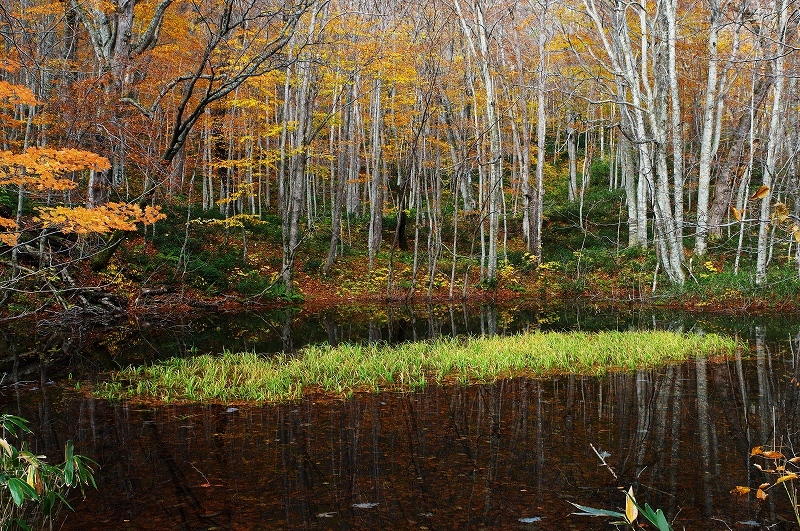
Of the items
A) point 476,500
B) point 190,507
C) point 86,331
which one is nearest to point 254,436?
point 190,507

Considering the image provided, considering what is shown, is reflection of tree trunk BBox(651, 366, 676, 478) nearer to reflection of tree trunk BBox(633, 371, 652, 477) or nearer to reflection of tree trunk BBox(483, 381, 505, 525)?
reflection of tree trunk BBox(633, 371, 652, 477)

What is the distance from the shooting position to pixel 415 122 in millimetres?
23328

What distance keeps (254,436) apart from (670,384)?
17.7ft

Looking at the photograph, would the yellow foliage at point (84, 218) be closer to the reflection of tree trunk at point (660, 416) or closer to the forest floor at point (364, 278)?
the forest floor at point (364, 278)

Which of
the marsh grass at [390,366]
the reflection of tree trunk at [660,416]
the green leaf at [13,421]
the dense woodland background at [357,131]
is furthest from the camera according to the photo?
the dense woodland background at [357,131]

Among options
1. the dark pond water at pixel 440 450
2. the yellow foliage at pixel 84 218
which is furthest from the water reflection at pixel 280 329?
the yellow foliage at pixel 84 218

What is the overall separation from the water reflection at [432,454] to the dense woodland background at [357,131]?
5.39 metres

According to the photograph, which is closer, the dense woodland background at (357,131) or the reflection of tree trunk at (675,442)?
the reflection of tree trunk at (675,442)

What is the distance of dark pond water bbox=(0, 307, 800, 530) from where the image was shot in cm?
389

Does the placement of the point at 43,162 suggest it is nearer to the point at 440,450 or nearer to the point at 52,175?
the point at 52,175

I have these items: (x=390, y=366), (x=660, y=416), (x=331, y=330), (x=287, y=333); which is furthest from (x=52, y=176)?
(x=660, y=416)

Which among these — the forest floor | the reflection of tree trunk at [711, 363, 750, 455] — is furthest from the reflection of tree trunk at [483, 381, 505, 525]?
the forest floor

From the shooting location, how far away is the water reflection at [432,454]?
12.8 feet

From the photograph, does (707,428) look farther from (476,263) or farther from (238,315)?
(476,263)
